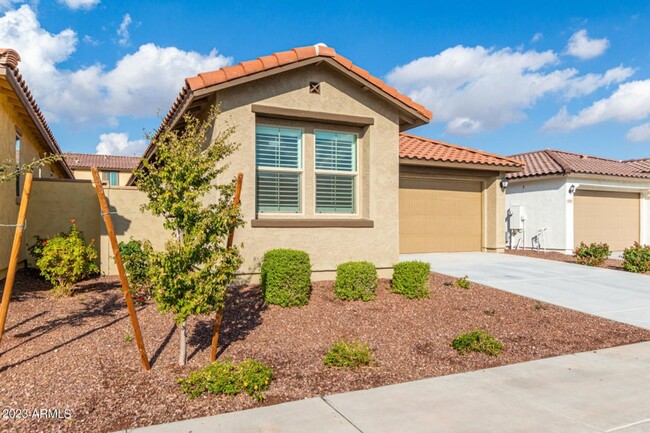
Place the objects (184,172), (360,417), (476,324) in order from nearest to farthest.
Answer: (360,417) < (184,172) < (476,324)

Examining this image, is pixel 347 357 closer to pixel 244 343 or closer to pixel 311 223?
pixel 244 343

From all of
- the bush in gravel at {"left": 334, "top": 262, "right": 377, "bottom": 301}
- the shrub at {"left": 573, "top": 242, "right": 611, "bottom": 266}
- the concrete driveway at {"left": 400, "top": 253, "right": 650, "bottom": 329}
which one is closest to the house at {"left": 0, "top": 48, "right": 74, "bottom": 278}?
the bush in gravel at {"left": 334, "top": 262, "right": 377, "bottom": 301}

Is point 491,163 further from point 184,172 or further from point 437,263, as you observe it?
point 184,172

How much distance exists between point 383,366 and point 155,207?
3222 mm

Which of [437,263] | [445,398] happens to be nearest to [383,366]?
[445,398]

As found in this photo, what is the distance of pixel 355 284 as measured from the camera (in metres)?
8.03

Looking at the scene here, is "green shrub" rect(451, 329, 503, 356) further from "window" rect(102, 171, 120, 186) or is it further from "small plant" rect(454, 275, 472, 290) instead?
"window" rect(102, 171, 120, 186)

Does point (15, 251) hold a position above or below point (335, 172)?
below

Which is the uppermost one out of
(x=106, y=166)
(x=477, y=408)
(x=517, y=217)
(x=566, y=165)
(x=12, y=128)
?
(x=106, y=166)

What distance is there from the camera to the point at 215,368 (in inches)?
181

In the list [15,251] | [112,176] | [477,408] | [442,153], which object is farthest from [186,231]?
[112,176]

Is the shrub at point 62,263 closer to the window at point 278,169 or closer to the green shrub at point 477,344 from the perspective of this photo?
the window at point 278,169

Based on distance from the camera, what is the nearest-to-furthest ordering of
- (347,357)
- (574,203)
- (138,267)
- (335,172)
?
(347,357) < (138,267) < (335,172) < (574,203)

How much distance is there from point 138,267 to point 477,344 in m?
4.60
